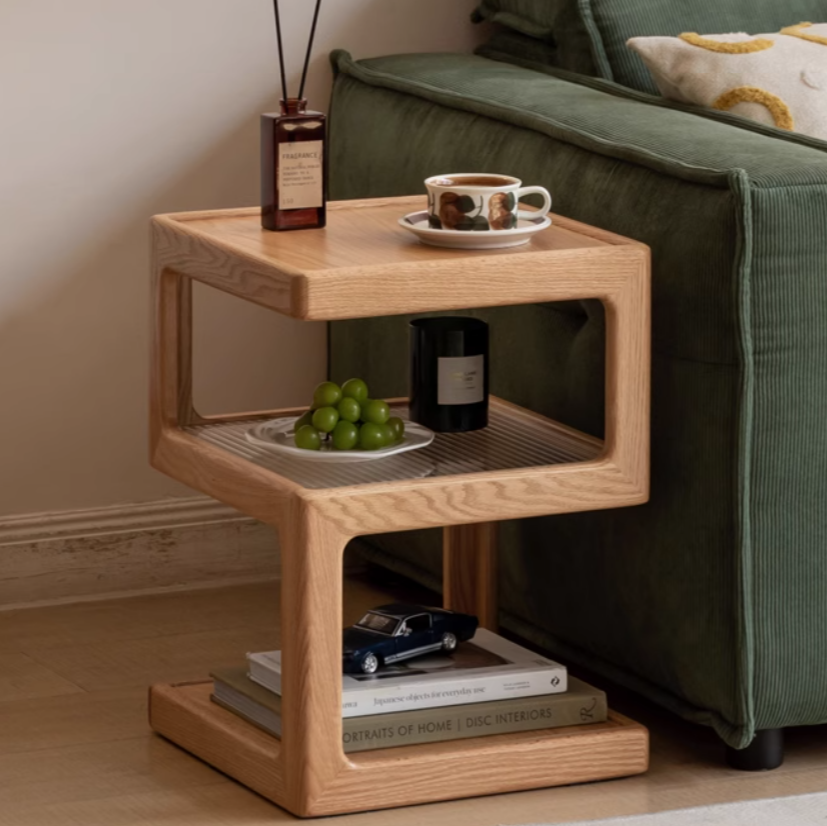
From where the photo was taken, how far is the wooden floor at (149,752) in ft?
5.65

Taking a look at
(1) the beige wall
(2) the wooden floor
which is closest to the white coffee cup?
(2) the wooden floor

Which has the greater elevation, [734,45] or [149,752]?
[734,45]

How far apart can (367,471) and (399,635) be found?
→ 0.56 ft

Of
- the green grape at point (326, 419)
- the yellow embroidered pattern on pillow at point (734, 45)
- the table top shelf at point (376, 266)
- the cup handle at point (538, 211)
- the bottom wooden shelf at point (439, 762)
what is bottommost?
the bottom wooden shelf at point (439, 762)

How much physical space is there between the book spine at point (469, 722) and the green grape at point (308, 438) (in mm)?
256

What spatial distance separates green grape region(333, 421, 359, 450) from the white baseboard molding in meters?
0.71

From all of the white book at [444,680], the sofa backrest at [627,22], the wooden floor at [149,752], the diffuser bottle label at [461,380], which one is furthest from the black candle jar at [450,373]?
the sofa backrest at [627,22]

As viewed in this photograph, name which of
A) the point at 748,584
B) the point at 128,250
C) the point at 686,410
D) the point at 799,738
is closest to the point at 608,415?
the point at 686,410

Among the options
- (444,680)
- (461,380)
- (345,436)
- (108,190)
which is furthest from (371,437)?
(108,190)

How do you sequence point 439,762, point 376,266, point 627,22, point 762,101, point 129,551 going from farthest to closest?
point 129,551 < point 627,22 < point 762,101 < point 439,762 < point 376,266

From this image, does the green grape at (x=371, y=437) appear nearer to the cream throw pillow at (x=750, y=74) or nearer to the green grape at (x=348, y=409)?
the green grape at (x=348, y=409)

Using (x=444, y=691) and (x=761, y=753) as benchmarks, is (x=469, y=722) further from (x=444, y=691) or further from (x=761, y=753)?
(x=761, y=753)

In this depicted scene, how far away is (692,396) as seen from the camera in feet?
5.70

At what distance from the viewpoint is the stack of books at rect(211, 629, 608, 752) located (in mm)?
1740
